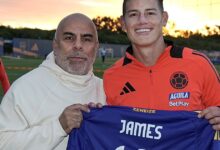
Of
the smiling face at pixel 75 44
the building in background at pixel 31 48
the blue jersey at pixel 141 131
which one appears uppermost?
the smiling face at pixel 75 44

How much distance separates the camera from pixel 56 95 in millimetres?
4113

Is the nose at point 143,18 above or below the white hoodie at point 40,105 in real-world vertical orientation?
above

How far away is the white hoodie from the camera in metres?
3.88

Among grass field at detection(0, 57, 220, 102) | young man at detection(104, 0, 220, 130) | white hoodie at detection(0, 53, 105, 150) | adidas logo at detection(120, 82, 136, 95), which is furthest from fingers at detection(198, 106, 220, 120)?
grass field at detection(0, 57, 220, 102)

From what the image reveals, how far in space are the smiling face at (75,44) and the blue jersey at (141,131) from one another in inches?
19.7

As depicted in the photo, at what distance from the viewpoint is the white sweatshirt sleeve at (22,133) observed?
3.87 meters

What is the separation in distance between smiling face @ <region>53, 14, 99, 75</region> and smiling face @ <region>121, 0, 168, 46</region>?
0.36 metres

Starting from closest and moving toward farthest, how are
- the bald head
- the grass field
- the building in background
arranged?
the bald head
the grass field
the building in background

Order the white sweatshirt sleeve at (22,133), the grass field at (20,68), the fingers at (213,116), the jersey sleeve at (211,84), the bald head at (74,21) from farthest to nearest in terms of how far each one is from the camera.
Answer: the grass field at (20,68) → the bald head at (74,21) → the jersey sleeve at (211,84) → the white sweatshirt sleeve at (22,133) → the fingers at (213,116)

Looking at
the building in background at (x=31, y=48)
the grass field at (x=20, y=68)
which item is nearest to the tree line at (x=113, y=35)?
A: the building in background at (x=31, y=48)

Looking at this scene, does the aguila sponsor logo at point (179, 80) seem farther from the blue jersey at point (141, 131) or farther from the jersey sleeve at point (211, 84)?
the blue jersey at point (141, 131)

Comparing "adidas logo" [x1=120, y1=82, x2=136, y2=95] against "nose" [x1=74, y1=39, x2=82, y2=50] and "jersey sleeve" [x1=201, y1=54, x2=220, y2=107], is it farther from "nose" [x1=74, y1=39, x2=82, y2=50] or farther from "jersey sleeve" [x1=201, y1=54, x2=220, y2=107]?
"jersey sleeve" [x1=201, y1=54, x2=220, y2=107]

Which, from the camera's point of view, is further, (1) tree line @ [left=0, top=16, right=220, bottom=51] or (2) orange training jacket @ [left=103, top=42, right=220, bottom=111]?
(1) tree line @ [left=0, top=16, right=220, bottom=51]

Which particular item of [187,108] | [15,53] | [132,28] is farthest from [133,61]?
[15,53]
